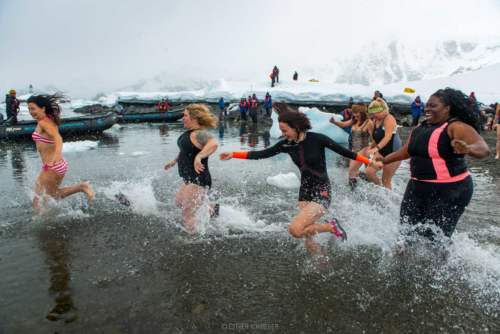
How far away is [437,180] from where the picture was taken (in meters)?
3.10

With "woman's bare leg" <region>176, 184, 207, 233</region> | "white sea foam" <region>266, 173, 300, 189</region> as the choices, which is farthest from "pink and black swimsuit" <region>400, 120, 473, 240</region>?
"white sea foam" <region>266, 173, 300, 189</region>

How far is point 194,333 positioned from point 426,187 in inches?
87.4

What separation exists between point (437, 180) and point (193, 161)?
2643mm

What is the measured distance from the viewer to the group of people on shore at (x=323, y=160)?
2.97m

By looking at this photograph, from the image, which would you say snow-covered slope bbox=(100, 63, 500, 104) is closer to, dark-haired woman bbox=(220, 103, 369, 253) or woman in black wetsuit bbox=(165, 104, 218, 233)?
woman in black wetsuit bbox=(165, 104, 218, 233)

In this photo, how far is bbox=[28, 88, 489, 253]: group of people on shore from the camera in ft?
9.75

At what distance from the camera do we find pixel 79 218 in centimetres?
519

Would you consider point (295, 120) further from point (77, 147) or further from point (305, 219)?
point (77, 147)

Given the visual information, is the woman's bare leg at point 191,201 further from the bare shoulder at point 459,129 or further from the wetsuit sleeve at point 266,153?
the bare shoulder at point 459,129

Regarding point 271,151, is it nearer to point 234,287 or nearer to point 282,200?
point 234,287

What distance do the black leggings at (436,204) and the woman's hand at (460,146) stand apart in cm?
35

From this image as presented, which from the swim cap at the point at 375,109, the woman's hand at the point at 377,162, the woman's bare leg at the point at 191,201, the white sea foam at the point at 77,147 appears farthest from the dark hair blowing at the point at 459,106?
the white sea foam at the point at 77,147

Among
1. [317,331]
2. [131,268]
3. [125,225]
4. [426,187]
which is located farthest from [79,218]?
[426,187]

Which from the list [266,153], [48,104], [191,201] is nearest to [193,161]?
[191,201]
